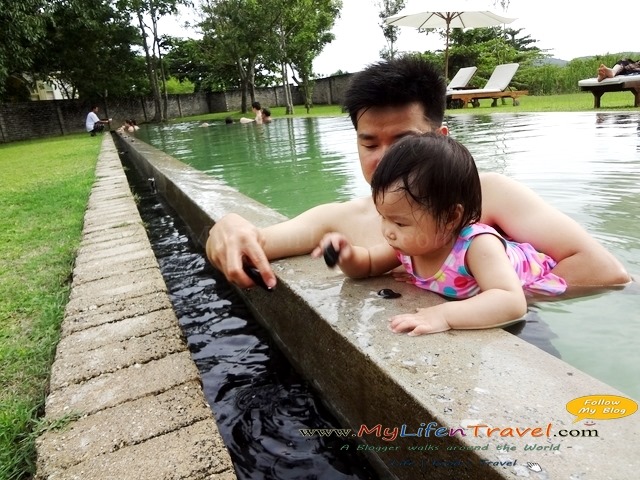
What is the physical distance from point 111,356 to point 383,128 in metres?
1.60

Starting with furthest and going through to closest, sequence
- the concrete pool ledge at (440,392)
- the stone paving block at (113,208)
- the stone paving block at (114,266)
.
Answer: the stone paving block at (113,208)
the stone paving block at (114,266)
the concrete pool ledge at (440,392)

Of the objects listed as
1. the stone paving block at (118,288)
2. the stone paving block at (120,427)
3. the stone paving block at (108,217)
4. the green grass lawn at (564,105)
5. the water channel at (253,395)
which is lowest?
the water channel at (253,395)

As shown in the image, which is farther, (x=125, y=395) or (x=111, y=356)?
(x=111, y=356)

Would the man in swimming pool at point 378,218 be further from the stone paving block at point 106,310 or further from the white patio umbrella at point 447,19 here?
the white patio umbrella at point 447,19

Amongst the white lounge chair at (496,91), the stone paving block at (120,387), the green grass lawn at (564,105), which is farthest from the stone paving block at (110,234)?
the white lounge chair at (496,91)

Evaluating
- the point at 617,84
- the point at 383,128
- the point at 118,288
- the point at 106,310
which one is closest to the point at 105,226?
the point at 118,288

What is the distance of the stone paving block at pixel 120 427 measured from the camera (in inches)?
53.0

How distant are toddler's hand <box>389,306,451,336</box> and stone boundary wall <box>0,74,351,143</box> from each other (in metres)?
20.0

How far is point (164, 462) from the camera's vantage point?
50.8 inches

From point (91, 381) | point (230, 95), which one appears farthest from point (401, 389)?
point (230, 95)

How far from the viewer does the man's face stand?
2.32m

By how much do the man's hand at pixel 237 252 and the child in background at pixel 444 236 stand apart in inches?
12.9

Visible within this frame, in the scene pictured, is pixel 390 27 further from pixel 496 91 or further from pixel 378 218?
pixel 378 218

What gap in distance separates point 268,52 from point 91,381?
30.0 m
